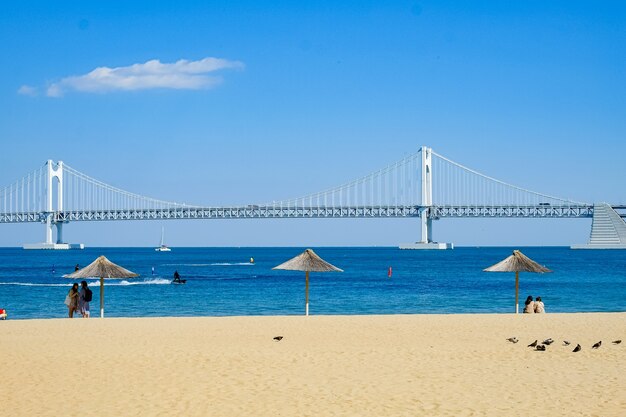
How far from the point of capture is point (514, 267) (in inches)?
710

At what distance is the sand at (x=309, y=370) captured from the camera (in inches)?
304

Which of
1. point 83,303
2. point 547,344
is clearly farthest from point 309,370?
point 83,303

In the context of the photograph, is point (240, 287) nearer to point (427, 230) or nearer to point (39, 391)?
point (39, 391)

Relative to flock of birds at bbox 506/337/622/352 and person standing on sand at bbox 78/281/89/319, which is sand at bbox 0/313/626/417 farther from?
person standing on sand at bbox 78/281/89/319

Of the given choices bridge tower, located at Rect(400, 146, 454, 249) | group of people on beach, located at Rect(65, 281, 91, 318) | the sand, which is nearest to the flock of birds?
the sand

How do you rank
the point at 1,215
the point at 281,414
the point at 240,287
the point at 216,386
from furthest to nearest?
the point at 1,215, the point at 240,287, the point at 216,386, the point at 281,414

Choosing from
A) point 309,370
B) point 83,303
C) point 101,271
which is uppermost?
point 101,271

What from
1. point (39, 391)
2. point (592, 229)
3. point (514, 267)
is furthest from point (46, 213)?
point (39, 391)

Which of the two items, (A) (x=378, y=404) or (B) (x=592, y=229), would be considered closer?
(A) (x=378, y=404)

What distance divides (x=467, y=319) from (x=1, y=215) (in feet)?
272

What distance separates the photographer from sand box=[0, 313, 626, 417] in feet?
25.3

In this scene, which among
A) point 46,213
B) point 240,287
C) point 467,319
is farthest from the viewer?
point 46,213

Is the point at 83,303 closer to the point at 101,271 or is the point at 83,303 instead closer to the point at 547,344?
the point at 101,271

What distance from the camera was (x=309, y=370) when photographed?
966 centimetres
